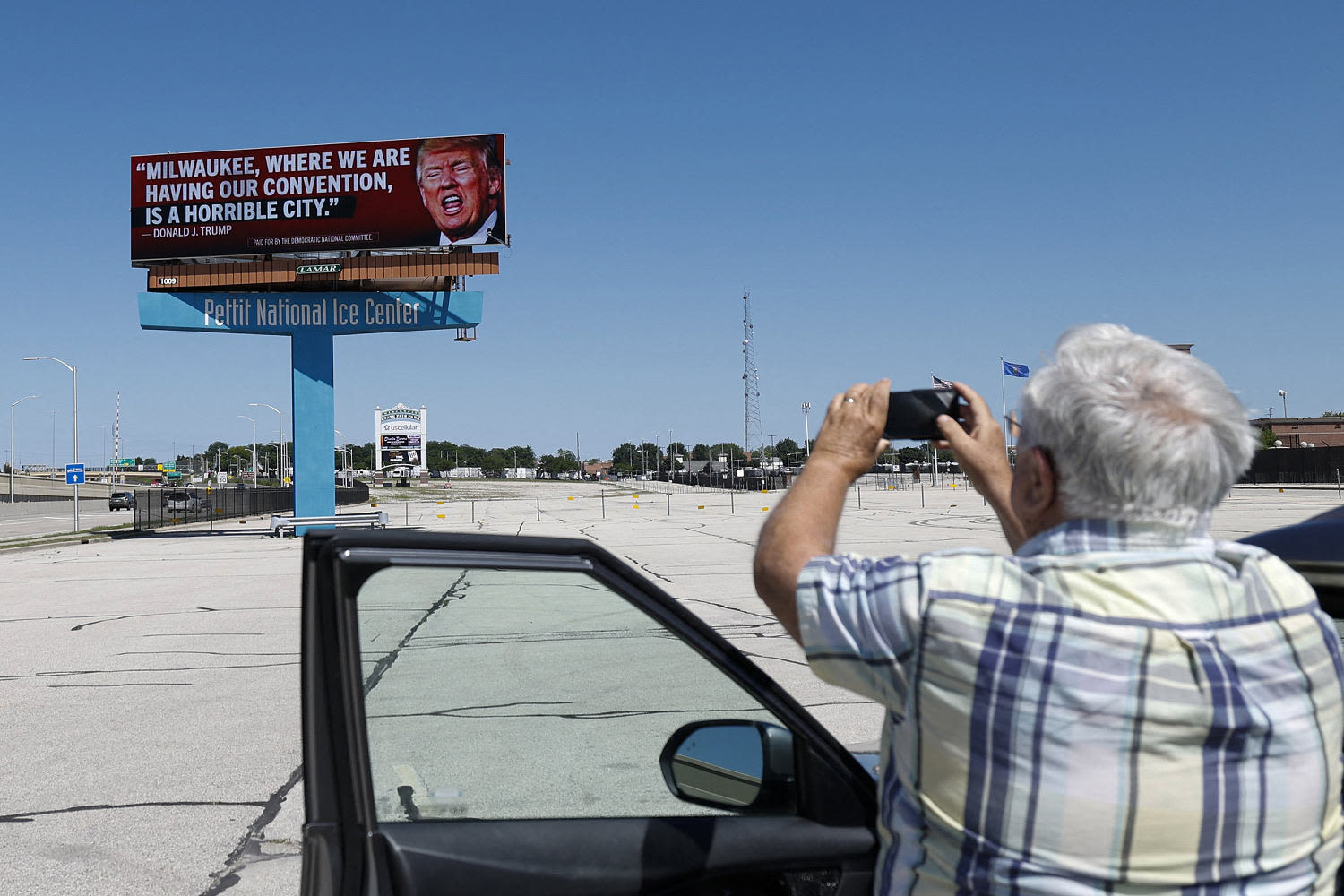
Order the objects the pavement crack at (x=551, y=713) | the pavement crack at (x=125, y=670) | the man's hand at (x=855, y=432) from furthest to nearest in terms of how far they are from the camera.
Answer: the pavement crack at (x=125, y=670), the pavement crack at (x=551, y=713), the man's hand at (x=855, y=432)

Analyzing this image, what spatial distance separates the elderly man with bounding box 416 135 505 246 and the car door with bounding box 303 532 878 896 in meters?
27.1

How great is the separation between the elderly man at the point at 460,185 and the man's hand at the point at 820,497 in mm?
27424

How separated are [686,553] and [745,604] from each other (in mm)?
8163

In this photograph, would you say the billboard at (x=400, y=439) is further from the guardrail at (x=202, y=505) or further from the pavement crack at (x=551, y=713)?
the pavement crack at (x=551, y=713)

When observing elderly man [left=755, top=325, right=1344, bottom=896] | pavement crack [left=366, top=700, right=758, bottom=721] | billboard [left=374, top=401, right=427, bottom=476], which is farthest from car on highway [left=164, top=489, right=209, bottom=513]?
elderly man [left=755, top=325, right=1344, bottom=896]

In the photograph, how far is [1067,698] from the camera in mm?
1421

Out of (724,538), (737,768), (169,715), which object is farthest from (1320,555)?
(724,538)

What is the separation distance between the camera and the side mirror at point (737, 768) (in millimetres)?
2049

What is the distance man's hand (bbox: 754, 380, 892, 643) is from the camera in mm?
1640

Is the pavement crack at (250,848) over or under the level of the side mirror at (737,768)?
under

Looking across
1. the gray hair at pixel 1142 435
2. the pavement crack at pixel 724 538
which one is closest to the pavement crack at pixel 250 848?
the gray hair at pixel 1142 435

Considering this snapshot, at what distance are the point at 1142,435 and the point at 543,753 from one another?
1385 mm

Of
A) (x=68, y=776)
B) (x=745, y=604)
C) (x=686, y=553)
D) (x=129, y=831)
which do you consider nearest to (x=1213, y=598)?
(x=129, y=831)

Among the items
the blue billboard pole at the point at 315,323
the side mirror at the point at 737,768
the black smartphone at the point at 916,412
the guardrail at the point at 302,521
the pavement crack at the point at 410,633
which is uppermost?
the blue billboard pole at the point at 315,323
